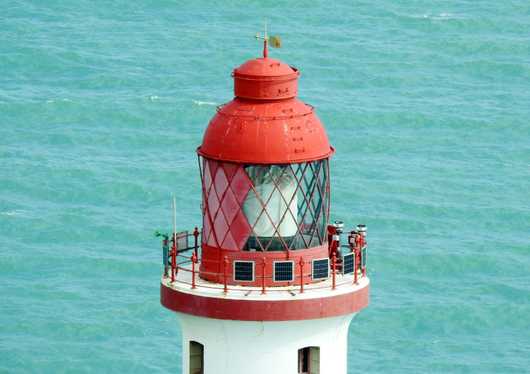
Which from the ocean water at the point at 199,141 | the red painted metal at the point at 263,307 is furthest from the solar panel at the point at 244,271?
the ocean water at the point at 199,141

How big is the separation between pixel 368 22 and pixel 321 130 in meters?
79.9

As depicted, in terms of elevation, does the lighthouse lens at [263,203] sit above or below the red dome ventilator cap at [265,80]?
below

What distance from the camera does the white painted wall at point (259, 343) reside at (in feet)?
124

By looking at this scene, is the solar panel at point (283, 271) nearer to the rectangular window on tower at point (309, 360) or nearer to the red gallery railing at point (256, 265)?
the red gallery railing at point (256, 265)

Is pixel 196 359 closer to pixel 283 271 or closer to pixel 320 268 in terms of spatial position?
pixel 283 271

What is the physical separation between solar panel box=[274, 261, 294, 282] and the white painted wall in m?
0.62

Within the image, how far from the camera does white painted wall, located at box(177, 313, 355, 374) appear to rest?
3794 cm

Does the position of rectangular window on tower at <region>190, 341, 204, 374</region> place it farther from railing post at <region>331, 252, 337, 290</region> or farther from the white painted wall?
railing post at <region>331, 252, 337, 290</region>

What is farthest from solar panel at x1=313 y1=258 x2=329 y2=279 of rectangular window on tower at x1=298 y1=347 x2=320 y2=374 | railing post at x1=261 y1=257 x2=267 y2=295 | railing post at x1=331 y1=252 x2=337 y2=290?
rectangular window on tower at x1=298 y1=347 x2=320 y2=374

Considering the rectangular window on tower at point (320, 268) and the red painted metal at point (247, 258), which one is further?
the rectangular window on tower at point (320, 268)

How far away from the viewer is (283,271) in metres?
37.8

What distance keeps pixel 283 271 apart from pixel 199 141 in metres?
60.9

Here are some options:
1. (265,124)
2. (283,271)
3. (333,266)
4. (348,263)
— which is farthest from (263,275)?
(265,124)

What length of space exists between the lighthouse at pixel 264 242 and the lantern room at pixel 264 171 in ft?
0.05
